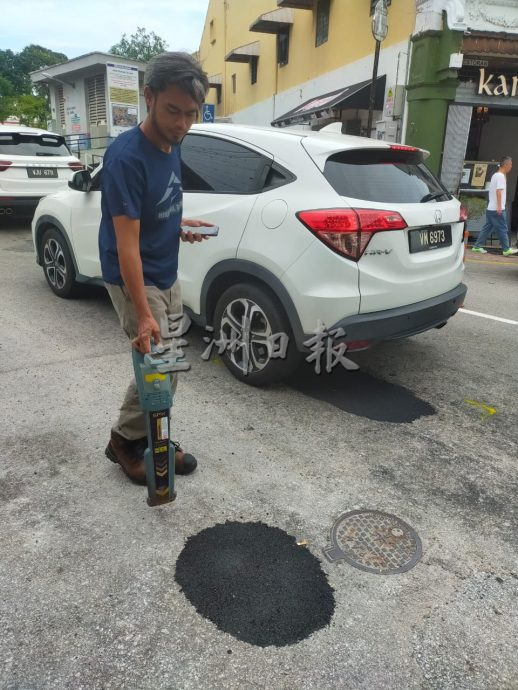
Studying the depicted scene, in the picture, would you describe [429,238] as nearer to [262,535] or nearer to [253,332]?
[253,332]

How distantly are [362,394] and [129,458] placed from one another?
6.06ft

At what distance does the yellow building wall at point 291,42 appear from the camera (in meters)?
14.3

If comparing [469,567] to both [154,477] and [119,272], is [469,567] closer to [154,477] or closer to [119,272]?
[154,477]

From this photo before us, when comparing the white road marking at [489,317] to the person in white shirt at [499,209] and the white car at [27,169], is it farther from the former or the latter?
the white car at [27,169]

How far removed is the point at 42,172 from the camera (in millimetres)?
9688

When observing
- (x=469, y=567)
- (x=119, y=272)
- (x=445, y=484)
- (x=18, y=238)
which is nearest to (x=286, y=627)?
(x=469, y=567)

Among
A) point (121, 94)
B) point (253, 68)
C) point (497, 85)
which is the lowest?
point (497, 85)

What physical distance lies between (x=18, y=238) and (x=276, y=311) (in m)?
7.67

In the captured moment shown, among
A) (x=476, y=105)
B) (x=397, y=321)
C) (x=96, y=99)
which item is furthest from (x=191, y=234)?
(x=96, y=99)

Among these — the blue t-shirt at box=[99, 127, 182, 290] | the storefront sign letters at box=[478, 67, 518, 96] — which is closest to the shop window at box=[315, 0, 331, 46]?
the storefront sign letters at box=[478, 67, 518, 96]

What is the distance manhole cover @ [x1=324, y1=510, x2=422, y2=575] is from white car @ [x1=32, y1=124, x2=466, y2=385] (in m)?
1.20

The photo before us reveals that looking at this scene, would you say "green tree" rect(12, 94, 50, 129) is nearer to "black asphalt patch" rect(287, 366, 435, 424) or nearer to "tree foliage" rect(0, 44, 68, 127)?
"tree foliage" rect(0, 44, 68, 127)

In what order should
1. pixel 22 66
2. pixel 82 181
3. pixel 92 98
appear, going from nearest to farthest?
pixel 82 181 < pixel 92 98 < pixel 22 66

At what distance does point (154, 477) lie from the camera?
2572 millimetres
